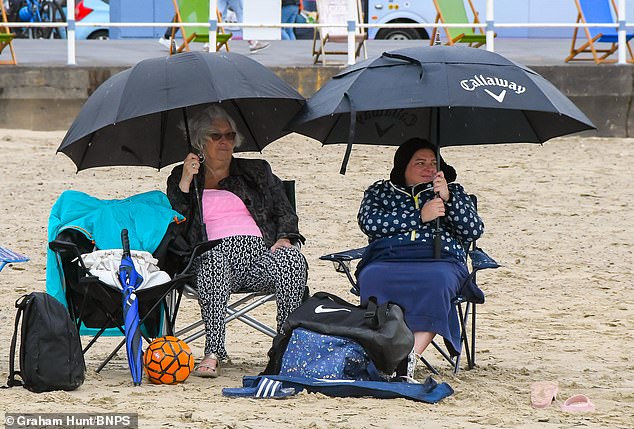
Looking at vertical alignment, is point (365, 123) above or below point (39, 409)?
above

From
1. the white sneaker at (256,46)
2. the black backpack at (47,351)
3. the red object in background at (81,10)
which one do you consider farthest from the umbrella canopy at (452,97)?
the red object in background at (81,10)

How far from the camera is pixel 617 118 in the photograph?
11945mm

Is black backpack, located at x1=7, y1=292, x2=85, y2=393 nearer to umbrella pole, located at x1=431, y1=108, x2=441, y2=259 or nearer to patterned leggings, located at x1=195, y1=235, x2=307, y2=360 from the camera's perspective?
patterned leggings, located at x1=195, y1=235, x2=307, y2=360

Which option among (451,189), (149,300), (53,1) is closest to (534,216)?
(451,189)

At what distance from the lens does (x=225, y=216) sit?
5828mm

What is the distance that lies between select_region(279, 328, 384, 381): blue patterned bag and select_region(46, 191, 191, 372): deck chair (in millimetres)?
614

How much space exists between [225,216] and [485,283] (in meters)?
2.77

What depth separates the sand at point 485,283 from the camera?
475 cm

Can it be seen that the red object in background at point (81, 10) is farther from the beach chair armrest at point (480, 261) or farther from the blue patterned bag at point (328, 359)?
the blue patterned bag at point (328, 359)

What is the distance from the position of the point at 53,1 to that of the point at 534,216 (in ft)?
32.1

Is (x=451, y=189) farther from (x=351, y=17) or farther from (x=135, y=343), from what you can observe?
(x=351, y=17)

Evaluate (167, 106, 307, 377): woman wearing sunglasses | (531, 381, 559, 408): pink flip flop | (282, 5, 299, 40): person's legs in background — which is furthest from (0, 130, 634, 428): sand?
(282, 5, 299, 40): person's legs in background

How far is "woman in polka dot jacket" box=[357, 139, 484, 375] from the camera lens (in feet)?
17.9

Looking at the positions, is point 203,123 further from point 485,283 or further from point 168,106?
point 485,283
